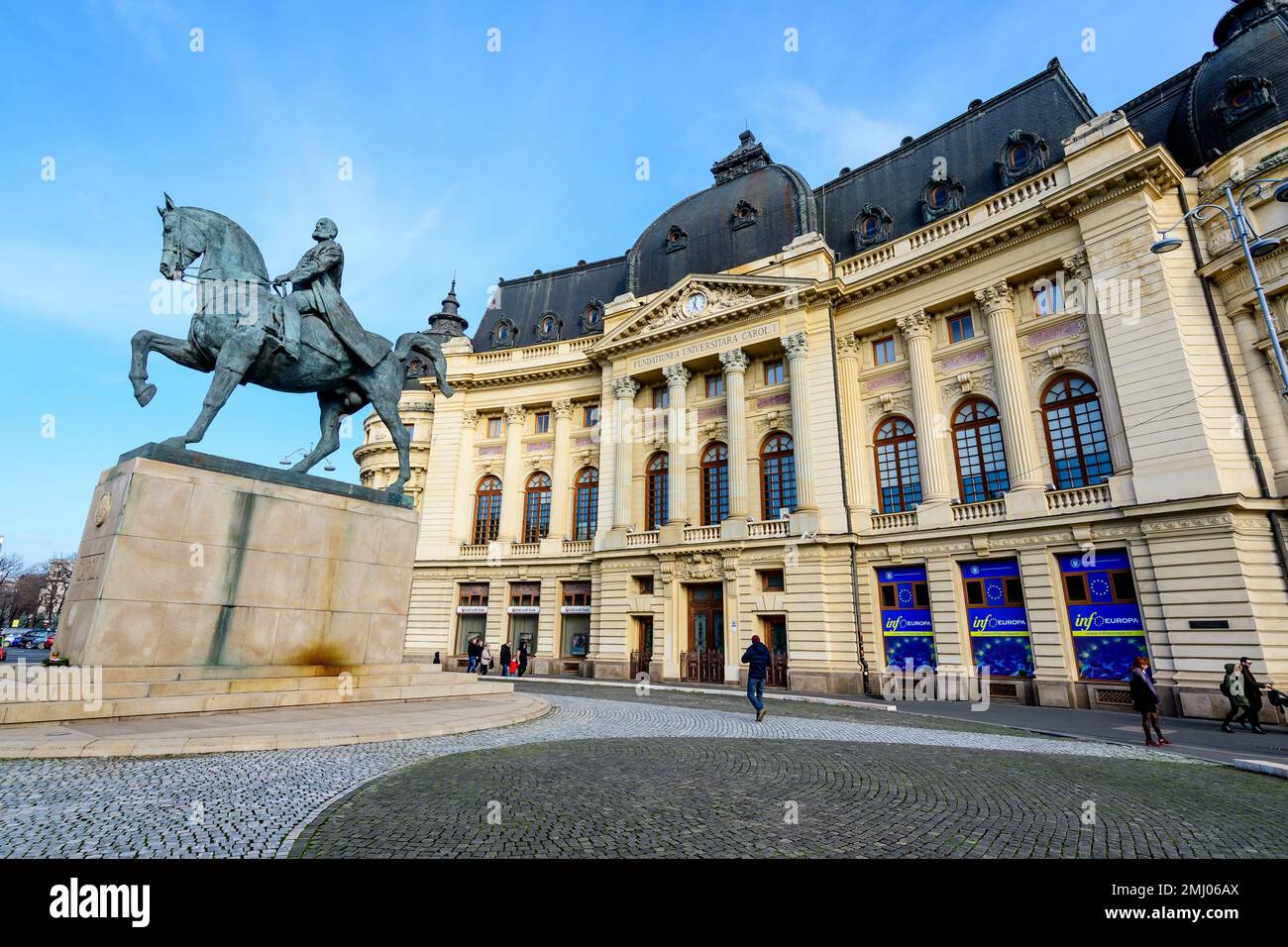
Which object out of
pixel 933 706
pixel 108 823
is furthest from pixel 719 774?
pixel 933 706

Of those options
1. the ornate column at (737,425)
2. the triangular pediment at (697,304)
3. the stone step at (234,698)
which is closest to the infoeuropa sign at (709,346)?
the ornate column at (737,425)

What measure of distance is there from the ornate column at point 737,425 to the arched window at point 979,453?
882 centimetres

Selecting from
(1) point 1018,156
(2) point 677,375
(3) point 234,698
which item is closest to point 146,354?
(3) point 234,698

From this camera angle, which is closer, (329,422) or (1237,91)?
(329,422)

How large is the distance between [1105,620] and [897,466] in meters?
9.12

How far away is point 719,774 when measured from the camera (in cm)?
702

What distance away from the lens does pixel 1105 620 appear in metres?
19.0

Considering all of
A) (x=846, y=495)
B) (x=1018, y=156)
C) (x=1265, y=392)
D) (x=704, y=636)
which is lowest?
(x=704, y=636)

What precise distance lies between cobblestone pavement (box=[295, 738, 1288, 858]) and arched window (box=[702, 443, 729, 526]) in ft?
67.3

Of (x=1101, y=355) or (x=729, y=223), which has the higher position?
(x=729, y=223)

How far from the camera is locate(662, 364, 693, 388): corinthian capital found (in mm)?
30281

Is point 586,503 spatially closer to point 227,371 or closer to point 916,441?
point 916,441

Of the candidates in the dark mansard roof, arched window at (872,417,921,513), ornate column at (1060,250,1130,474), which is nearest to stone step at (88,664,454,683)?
arched window at (872,417,921,513)

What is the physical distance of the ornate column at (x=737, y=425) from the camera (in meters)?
27.2
